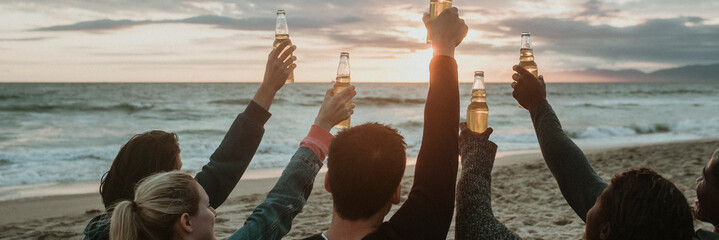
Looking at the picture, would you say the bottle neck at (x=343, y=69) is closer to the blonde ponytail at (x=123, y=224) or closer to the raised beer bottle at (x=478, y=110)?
the raised beer bottle at (x=478, y=110)

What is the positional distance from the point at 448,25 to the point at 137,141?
4.85ft

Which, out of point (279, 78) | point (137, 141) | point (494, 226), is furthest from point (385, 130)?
point (137, 141)

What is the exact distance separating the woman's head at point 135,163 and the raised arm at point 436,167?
3.84 feet

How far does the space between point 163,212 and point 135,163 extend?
1.76 feet

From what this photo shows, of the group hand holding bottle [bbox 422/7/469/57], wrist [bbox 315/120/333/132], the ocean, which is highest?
hand holding bottle [bbox 422/7/469/57]

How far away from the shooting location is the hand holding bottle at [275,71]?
7.95 ft

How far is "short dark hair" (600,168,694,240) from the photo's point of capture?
1.68 metres

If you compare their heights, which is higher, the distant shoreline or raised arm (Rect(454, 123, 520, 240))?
raised arm (Rect(454, 123, 520, 240))

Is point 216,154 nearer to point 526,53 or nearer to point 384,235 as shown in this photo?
point 384,235

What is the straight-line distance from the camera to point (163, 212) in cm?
201

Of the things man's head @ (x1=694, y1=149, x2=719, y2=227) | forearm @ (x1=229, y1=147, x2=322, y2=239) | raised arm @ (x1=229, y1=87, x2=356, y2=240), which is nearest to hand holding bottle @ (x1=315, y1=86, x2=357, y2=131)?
raised arm @ (x1=229, y1=87, x2=356, y2=240)

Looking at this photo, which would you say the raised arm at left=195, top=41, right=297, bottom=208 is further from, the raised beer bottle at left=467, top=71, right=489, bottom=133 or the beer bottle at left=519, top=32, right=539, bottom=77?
the beer bottle at left=519, top=32, right=539, bottom=77

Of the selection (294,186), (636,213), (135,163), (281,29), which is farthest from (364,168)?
(281,29)

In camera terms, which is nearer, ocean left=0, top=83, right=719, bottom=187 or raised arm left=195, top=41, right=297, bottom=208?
raised arm left=195, top=41, right=297, bottom=208
